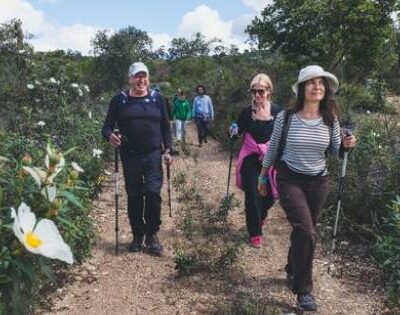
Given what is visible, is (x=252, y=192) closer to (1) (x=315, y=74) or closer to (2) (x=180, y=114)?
(1) (x=315, y=74)

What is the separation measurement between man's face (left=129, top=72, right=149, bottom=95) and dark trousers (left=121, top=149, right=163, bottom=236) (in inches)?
24.9

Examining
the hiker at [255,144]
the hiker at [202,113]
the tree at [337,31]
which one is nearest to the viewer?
the hiker at [255,144]

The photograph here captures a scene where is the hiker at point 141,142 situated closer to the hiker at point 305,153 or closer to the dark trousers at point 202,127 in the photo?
the hiker at point 305,153

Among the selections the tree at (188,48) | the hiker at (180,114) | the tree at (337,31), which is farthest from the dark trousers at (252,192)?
the tree at (188,48)

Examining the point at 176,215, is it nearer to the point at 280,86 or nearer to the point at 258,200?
the point at 258,200

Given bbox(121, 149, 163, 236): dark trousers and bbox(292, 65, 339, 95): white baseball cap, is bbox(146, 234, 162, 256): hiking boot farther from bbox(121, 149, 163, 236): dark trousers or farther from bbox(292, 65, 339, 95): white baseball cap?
bbox(292, 65, 339, 95): white baseball cap

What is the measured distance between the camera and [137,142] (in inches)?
223

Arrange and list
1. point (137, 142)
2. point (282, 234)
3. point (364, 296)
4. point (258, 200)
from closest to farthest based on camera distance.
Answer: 1. point (364, 296)
2. point (137, 142)
3. point (258, 200)
4. point (282, 234)

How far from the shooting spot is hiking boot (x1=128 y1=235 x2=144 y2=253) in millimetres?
5883

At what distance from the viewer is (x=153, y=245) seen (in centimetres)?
584

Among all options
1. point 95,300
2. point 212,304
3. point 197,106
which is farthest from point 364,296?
point 197,106

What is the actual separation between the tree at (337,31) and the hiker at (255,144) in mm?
11083

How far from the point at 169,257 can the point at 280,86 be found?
1222 cm

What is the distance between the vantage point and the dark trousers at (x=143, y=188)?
573 cm
